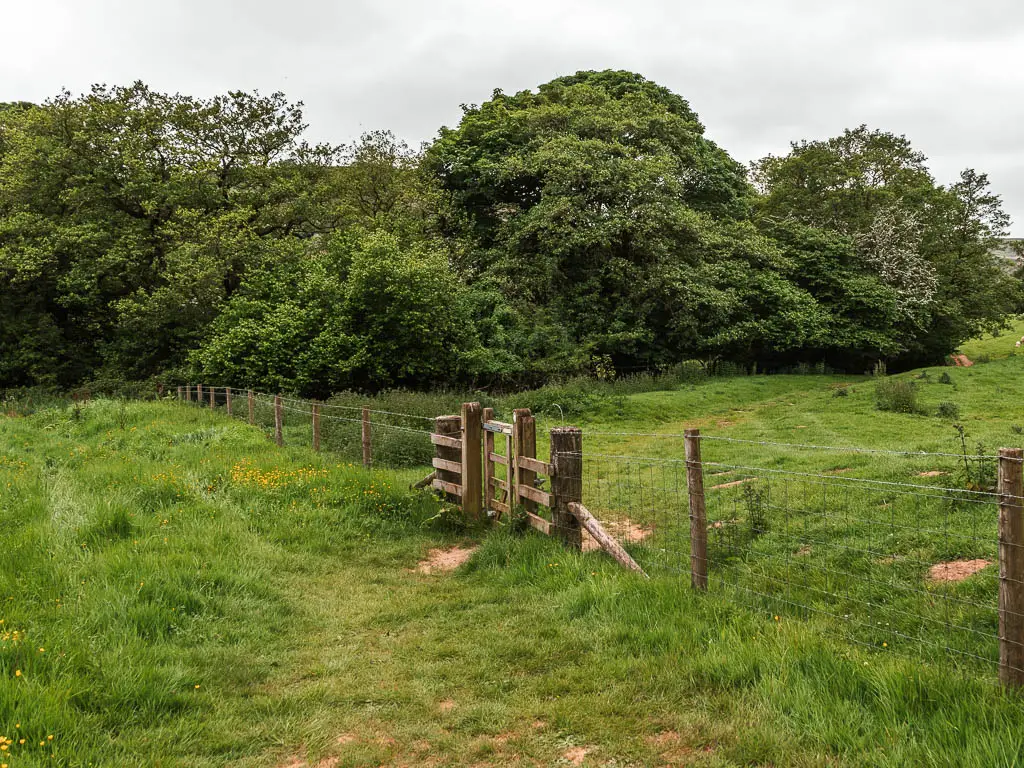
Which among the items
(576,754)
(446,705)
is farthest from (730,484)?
(576,754)

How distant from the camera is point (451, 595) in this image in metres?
6.34

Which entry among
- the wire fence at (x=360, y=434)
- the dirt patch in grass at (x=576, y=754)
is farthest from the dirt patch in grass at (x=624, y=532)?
the dirt patch in grass at (x=576, y=754)

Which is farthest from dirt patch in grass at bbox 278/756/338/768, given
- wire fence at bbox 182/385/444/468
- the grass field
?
wire fence at bbox 182/385/444/468

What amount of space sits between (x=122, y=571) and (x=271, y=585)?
1.25 m

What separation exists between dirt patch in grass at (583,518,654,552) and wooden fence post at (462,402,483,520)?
147cm

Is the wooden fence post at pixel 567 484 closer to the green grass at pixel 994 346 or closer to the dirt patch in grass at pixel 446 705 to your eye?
the dirt patch in grass at pixel 446 705

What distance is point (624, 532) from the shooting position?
829 cm

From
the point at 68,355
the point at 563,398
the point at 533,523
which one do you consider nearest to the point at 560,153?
the point at 563,398

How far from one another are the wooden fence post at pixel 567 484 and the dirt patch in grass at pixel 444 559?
1.13 meters

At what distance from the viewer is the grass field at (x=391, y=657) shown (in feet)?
11.7

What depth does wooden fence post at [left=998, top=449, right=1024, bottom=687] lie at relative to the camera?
365 cm

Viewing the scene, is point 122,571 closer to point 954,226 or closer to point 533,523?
point 533,523

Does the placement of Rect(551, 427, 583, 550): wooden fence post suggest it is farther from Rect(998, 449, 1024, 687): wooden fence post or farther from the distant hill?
the distant hill

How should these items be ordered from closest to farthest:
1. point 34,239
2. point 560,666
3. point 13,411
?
point 560,666 → point 13,411 → point 34,239
